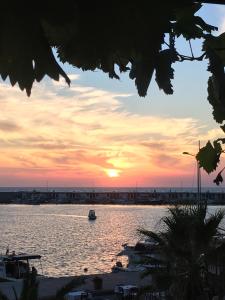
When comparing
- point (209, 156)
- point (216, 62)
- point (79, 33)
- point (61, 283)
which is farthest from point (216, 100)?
point (61, 283)

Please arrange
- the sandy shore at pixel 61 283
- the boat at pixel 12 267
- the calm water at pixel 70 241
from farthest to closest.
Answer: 1. the calm water at pixel 70 241
2. the boat at pixel 12 267
3. the sandy shore at pixel 61 283

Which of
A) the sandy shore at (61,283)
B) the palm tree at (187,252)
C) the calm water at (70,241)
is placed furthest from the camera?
the calm water at (70,241)

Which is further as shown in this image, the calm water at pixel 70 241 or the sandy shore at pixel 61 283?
the calm water at pixel 70 241

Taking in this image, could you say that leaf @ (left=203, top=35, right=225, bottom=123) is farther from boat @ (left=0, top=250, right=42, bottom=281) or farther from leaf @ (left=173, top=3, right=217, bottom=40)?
boat @ (left=0, top=250, right=42, bottom=281)

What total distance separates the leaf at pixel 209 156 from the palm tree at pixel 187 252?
38.8 feet

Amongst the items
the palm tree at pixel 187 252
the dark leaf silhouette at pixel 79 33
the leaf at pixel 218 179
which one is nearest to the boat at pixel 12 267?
the palm tree at pixel 187 252

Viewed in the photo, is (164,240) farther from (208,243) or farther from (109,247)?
(109,247)

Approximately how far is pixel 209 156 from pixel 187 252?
39.8 ft

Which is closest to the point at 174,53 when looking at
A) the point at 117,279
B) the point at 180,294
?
the point at 180,294

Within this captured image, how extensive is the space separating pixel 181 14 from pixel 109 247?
82.7 metres

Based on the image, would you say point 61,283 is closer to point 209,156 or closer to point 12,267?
point 12,267

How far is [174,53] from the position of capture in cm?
121

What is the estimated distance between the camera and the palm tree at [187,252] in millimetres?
13430

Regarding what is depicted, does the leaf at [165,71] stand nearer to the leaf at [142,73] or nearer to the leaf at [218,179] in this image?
the leaf at [142,73]
